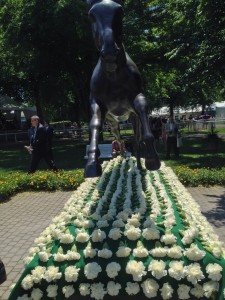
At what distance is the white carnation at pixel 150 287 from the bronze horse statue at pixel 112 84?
4.21ft

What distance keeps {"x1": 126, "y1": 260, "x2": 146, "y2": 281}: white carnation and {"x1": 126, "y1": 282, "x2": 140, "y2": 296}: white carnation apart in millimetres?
68

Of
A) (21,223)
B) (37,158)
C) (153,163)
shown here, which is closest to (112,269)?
(153,163)

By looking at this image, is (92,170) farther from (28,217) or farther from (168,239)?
(28,217)

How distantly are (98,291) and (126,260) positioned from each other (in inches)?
13.5

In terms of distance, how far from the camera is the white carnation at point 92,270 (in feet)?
9.83

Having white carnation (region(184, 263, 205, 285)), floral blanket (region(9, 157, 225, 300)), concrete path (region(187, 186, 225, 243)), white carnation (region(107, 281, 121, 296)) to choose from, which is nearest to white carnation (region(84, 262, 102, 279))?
floral blanket (region(9, 157, 225, 300))

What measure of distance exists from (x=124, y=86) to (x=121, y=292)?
2694mm

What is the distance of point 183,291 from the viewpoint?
2.97m

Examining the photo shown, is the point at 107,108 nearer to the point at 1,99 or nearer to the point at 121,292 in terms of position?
the point at 121,292

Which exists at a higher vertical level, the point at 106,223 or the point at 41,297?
the point at 106,223

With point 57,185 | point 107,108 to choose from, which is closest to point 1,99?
point 57,185

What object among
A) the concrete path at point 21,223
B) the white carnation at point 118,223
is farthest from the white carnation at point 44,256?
the concrete path at point 21,223

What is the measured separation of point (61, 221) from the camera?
4027 millimetres

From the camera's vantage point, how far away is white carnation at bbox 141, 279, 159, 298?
9.65 ft
